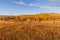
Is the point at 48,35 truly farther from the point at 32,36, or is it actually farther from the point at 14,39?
the point at 14,39

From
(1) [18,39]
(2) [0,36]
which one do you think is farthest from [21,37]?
(2) [0,36]

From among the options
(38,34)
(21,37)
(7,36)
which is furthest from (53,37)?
(7,36)

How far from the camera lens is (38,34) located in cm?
792

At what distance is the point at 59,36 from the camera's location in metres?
7.86

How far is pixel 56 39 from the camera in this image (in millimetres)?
7281

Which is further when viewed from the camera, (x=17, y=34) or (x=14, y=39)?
(x=17, y=34)

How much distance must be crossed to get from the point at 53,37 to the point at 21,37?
158 cm

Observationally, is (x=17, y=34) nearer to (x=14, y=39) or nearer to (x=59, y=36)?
(x=14, y=39)

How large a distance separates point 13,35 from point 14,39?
49cm

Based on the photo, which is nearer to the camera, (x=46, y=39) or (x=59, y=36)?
(x=46, y=39)

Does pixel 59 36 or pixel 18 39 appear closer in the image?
pixel 18 39

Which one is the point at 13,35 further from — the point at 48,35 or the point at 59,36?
the point at 59,36

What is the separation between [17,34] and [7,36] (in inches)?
22.4

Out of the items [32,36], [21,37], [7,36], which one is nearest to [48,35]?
[32,36]
